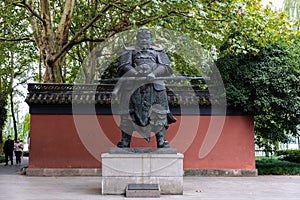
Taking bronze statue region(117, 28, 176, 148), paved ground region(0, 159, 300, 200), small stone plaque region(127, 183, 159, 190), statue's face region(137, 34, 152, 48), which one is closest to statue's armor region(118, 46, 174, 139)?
bronze statue region(117, 28, 176, 148)

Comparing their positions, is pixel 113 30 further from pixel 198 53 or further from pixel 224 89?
pixel 224 89

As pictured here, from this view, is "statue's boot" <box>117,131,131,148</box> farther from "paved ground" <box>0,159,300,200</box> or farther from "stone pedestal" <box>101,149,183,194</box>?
"paved ground" <box>0,159,300,200</box>

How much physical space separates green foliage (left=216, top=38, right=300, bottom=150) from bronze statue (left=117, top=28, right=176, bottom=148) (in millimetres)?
4900

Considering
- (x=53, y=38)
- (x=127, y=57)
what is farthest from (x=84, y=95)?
(x=127, y=57)

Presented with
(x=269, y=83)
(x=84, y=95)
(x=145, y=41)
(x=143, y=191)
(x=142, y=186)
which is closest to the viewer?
(x=143, y=191)

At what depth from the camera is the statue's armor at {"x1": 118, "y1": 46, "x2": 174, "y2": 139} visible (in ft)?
24.9

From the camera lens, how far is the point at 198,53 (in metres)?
14.3

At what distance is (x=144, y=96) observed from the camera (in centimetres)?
762

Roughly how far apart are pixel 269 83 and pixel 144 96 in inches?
222

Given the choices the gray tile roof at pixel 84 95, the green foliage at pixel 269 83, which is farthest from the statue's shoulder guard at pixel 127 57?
the green foliage at pixel 269 83

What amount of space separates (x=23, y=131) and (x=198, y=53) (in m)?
31.6

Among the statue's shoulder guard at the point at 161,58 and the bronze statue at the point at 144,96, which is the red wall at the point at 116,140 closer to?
the bronze statue at the point at 144,96

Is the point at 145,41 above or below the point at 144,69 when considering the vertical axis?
above

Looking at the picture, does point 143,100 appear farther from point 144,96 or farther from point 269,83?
point 269,83
